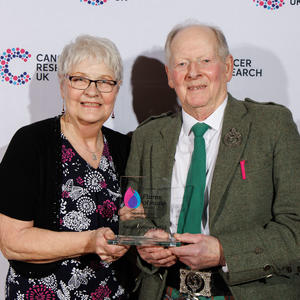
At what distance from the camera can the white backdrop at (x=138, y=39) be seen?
2523 mm

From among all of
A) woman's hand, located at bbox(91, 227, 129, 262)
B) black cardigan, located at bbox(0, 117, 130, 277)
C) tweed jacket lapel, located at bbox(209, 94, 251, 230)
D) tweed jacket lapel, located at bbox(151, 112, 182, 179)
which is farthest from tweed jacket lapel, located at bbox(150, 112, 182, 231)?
black cardigan, located at bbox(0, 117, 130, 277)

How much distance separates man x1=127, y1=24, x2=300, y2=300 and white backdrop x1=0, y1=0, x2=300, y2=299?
1.96ft

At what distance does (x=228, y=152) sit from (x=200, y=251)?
1.36ft

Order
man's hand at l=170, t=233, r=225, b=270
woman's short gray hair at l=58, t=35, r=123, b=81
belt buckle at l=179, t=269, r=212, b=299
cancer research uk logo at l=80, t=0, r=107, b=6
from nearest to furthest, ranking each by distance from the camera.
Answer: man's hand at l=170, t=233, r=225, b=270, belt buckle at l=179, t=269, r=212, b=299, woman's short gray hair at l=58, t=35, r=123, b=81, cancer research uk logo at l=80, t=0, r=107, b=6

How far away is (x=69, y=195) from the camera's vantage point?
1.95m

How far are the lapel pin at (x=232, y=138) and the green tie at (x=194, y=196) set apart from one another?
0.11 m

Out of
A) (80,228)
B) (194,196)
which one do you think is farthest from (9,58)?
(194,196)

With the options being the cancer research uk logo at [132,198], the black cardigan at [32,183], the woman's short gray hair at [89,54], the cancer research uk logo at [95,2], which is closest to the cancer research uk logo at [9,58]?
the cancer research uk logo at [95,2]

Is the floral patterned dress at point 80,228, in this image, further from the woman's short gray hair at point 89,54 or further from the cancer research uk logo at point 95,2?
the cancer research uk logo at point 95,2

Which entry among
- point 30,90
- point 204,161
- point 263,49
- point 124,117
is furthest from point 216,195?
point 30,90

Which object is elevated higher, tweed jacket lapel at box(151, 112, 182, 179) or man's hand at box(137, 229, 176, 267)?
tweed jacket lapel at box(151, 112, 182, 179)

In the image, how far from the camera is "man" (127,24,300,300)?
160 centimetres

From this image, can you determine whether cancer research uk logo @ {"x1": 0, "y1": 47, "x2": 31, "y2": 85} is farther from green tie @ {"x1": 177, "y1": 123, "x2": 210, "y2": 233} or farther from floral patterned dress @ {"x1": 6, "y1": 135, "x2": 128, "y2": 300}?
green tie @ {"x1": 177, "y1": 123, "x2": 210, "y2": 233}

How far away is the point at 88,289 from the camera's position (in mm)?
1915
